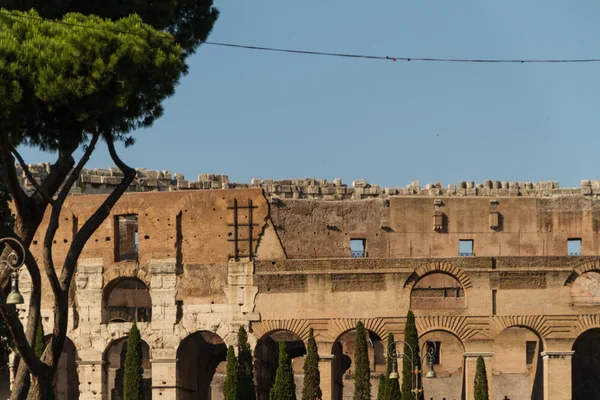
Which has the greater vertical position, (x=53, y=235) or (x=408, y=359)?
(x=53, y=235)

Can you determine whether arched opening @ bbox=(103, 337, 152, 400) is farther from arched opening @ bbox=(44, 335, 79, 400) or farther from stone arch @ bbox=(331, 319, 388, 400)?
stone arch @ bbox=(331, 319, 388, 400)

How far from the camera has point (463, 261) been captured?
44.1 meters

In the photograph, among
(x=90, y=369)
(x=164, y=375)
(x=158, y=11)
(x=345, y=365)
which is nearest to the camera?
(x=158, y=11)

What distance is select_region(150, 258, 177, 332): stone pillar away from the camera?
148 ft

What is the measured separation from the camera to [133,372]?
4200cm

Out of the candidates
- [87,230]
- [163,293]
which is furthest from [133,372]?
[87,230]

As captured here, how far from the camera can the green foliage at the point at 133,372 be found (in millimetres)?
41812

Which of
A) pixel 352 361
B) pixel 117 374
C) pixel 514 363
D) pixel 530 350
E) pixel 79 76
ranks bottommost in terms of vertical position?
pixel 117 374

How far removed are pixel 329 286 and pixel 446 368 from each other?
25.0 ft

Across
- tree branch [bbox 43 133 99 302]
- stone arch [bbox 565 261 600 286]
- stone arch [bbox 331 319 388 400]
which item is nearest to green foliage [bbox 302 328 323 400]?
stone arch [bbox 331 319 388 400]

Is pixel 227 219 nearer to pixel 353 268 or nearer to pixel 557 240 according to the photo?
pixel 353 268

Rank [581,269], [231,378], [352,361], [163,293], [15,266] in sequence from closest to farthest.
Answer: [15,266]
[231,378]
[581,269]
[163,293]
[352,361]

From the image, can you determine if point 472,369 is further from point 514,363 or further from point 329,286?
point 514,363

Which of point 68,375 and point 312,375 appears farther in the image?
point 68,375
